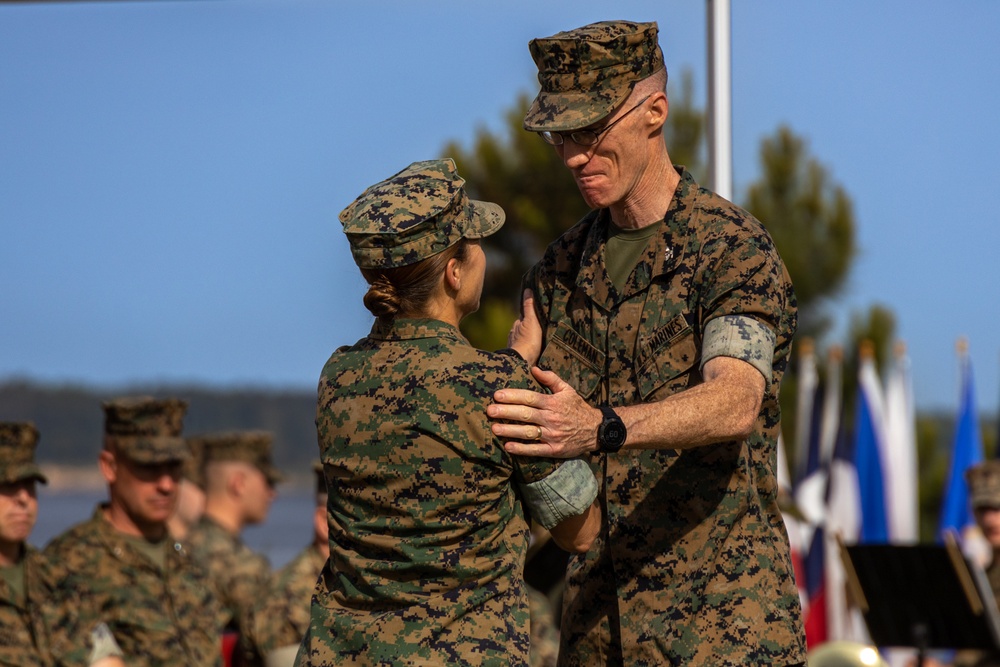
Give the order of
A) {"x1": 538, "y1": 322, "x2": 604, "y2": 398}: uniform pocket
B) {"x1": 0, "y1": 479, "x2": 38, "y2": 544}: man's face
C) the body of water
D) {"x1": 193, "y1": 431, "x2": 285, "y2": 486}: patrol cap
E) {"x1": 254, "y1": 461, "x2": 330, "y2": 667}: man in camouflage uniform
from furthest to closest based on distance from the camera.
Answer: the body of water < {"x1": 193, "y1": 431, "x2": 285, "y2": 486}: patrol cap < {"x1": 254, "y1": 461, "x2": 330, "y2": 667}: man in camouflage uniform < {"x1": 0, "y1": 479, "x2": 38, "y2": 544}: man's face < {"x1": 538, "y1": 322, "x2": 604, "y2": 398}: uniform pocket

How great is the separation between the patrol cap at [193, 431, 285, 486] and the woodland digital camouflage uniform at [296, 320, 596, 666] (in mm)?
7064

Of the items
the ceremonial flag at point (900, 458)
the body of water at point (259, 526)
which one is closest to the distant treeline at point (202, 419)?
the body of water at point (259, 526)

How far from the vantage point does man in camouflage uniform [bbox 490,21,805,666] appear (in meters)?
3.27

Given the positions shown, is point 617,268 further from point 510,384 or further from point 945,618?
point 945,618

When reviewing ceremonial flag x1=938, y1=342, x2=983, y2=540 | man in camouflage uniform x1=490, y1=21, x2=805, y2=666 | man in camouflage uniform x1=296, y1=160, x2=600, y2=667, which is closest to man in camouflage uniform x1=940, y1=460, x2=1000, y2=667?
ceremonial flag x1=938, y1=342, x2=983, y2=540

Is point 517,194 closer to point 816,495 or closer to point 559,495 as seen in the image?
point 816,495

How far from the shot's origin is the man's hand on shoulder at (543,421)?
284 centimetres

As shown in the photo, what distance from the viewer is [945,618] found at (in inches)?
292

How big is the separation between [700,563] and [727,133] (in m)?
3.34

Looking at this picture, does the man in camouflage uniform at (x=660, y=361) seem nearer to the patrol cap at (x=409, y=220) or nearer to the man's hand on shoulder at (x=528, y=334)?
the man's hand on shoulder at (x=528, y=334)

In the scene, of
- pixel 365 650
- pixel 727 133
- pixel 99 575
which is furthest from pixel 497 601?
pixel 99 575

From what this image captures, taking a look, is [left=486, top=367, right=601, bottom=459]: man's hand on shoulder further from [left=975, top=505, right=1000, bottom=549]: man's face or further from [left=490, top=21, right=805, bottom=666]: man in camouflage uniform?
[left=975, top=505, right=1000, bottom=549]: man's face

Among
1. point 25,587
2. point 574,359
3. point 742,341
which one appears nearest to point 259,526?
point 25,587

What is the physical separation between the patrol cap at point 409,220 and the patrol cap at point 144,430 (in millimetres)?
4120
